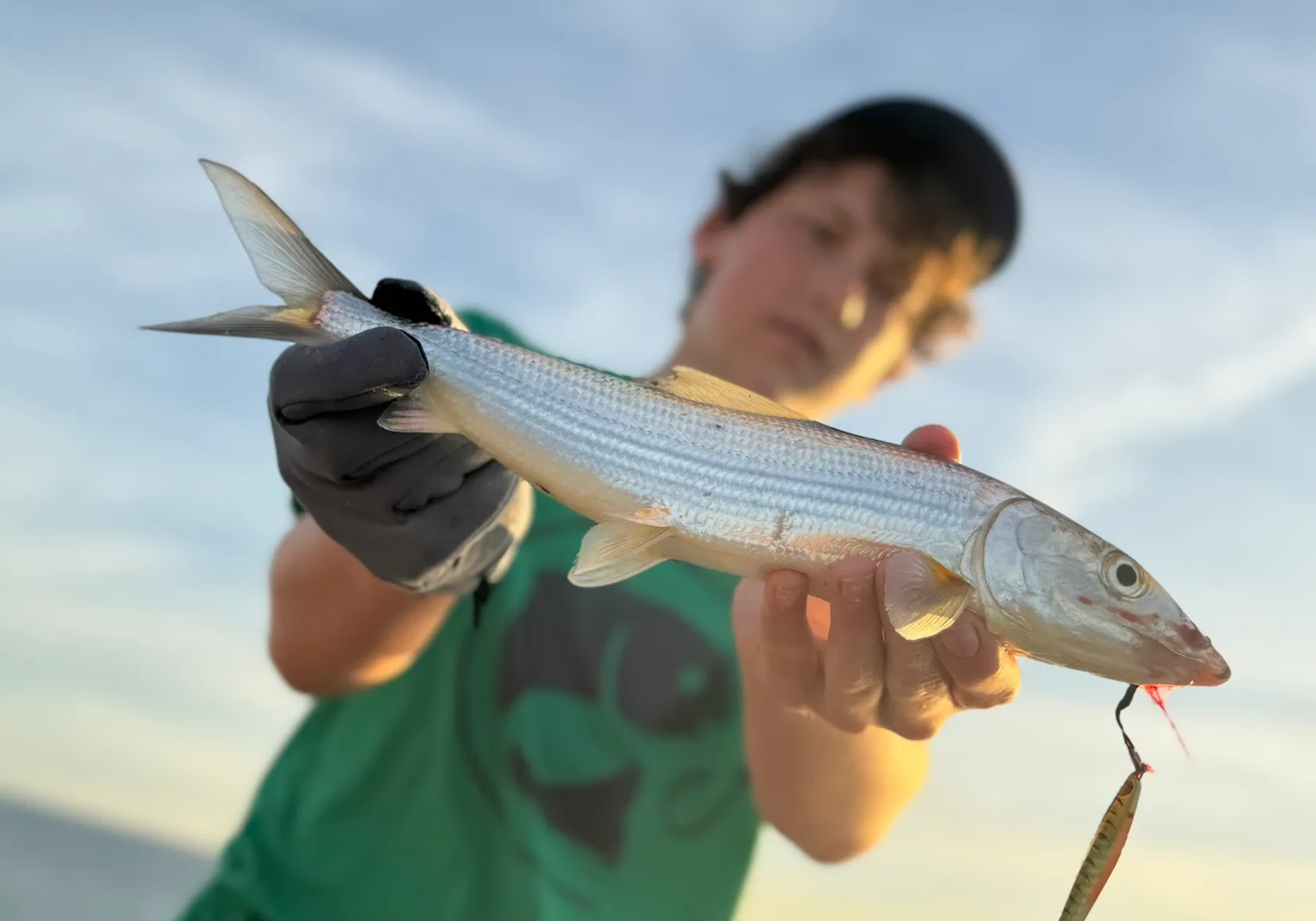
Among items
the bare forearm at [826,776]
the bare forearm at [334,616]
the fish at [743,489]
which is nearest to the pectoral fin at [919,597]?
the fish at [743,489]

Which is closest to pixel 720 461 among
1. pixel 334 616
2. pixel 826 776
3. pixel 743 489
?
pixel 743 489

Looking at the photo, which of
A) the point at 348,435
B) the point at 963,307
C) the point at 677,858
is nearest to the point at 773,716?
the point at 677,858

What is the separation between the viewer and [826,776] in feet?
11.5

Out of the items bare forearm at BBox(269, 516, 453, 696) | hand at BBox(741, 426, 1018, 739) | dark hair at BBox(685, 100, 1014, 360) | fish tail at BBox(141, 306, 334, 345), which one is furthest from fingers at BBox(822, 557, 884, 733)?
dark hair at BBox(685, 100, 1014, 360)

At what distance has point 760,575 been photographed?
240cm

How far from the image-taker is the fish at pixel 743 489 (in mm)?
2197

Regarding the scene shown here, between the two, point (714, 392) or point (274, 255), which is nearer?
point (274, 255)

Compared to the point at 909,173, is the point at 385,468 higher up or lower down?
lower down

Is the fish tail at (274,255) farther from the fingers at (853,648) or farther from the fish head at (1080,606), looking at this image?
the fish head at (1080,606)

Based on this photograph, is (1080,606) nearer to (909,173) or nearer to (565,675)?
(565,675)

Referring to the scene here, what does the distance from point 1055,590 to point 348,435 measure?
1764 millimetres

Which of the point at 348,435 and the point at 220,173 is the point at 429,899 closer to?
the point at 348,435

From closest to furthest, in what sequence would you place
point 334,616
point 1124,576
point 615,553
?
point 1124,576
point 615,553
point 334,616

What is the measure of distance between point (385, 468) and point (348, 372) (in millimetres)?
392
